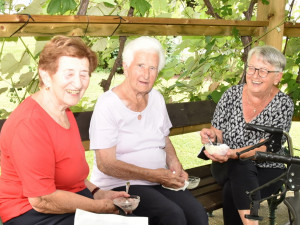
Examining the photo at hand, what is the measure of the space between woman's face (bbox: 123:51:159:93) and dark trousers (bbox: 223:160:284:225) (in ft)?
2.53

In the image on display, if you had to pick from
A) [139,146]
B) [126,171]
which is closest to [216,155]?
[139,146]

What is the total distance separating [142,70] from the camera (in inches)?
97.3

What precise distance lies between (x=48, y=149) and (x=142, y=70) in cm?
87

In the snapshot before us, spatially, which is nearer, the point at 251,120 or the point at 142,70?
the point at 142,70

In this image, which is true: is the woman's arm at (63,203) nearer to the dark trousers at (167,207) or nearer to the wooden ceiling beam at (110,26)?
the dark trousers at (167,207)

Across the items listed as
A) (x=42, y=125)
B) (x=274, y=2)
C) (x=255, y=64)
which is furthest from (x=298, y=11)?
(x=42, y=125)

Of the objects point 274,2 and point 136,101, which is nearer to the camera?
point 136,101

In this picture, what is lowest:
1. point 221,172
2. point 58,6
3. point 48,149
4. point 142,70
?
point 221,172

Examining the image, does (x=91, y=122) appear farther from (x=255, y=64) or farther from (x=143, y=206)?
(x=255, y=64)

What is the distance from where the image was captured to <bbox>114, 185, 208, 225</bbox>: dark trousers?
2.27 m

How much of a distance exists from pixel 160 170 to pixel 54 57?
3.03 ft

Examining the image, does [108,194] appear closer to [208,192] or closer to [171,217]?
[171,217]

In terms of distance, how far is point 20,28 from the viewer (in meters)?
2.16

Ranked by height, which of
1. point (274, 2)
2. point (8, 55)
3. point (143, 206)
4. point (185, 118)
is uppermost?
point (274, 2)
